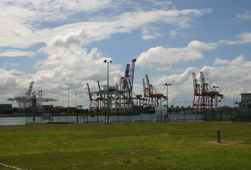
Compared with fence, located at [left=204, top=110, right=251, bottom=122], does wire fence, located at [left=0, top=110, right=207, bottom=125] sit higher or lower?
lower

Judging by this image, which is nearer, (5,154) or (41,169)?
(41,169)

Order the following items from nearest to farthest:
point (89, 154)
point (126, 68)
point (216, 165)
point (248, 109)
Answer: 1. point (216, 165)
2. point (89, 154)
3. point (248, 109)
4. point (126, 68)

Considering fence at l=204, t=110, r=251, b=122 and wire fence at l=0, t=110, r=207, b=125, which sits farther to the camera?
wire fence at l=0, t=110, r=207, b=125

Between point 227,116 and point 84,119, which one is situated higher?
point 227,116

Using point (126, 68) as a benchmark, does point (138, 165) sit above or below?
below

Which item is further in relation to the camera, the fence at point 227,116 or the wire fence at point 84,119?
the wire fence at point 84,119

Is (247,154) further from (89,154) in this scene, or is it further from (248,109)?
(248,109)

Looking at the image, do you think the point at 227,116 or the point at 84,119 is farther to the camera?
the point at 84,119

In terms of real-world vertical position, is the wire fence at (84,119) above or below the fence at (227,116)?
below

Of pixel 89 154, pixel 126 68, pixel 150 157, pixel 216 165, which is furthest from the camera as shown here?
pixel 126 68

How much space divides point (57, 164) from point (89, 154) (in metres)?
3.04

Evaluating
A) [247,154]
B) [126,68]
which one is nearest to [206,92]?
[126,68]

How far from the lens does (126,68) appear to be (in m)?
180

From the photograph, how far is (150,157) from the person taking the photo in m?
14.1
